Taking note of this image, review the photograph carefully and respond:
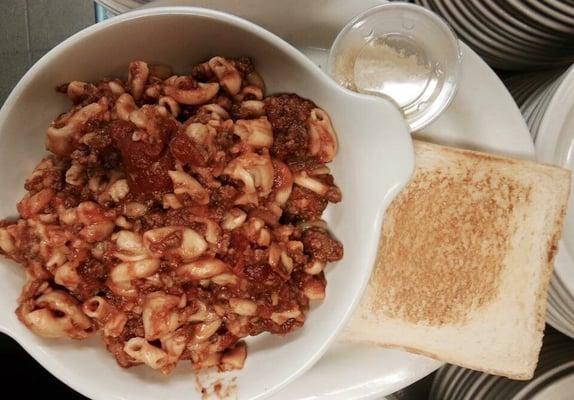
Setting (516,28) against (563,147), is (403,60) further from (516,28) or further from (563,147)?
(563,147)

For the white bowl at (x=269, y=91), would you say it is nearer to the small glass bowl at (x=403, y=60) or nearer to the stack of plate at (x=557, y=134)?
the small glass bowl at (x=403, y=60)

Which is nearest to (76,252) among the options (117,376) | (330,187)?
(117,376)

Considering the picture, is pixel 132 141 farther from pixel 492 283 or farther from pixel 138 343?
pixel 492 283

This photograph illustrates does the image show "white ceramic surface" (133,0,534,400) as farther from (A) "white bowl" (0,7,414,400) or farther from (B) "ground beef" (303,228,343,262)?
(B) "ground beef" (303,228,343,262)

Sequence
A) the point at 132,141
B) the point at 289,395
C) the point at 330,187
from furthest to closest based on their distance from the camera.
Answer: the point at 289,395
the point at 330,187
the point at 132,141

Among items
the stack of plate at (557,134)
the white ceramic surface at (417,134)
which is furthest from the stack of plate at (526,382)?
the white ceramic surface at (417,134)

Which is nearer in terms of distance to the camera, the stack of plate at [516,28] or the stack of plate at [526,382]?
the stack of plate at [516,28]
